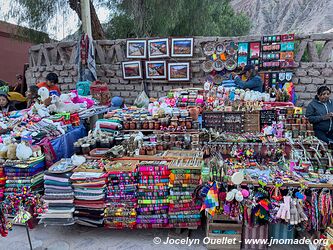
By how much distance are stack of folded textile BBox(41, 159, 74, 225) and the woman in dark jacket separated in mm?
3490

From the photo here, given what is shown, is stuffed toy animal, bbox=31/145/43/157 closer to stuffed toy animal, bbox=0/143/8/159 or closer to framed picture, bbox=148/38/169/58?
stuffed toy animal, bbox=0/143/8/159

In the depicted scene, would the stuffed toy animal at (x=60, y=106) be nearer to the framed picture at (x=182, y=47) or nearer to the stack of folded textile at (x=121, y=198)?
the stack of folded textile at (x=121, y=198)

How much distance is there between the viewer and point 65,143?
158 inches

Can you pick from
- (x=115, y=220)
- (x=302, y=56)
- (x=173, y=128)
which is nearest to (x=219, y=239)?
(x=115, y=220)

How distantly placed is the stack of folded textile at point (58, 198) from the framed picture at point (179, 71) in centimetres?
448

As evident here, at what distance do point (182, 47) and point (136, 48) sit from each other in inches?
47.5

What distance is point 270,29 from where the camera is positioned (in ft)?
109

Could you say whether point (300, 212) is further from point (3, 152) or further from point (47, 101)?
point (47, 101)

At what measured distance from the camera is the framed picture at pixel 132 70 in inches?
282

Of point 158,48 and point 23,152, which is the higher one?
point 158,48

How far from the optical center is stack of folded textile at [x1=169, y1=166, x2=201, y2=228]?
301 centimetres

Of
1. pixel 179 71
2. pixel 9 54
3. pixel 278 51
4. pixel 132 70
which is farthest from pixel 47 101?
pixel 9 54

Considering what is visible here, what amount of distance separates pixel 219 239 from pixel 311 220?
3.00ft

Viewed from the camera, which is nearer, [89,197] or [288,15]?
[89,197]
